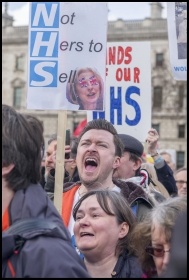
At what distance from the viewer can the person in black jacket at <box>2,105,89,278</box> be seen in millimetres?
2619

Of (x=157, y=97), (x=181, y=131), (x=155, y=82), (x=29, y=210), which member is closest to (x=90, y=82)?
(x=29, y=210)

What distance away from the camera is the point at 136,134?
276 inches

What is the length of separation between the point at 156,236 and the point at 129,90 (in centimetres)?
388

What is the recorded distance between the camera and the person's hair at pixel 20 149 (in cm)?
280

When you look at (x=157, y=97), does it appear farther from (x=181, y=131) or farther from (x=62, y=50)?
(x=62, y=50)

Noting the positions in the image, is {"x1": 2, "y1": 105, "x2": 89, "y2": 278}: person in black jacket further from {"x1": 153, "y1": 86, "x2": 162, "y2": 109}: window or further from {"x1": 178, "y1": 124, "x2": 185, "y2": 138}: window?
{"x1": 153, "y1": 86, "x2": 162, "y2": 109}: window

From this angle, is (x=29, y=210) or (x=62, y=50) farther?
(x=62, y=50)

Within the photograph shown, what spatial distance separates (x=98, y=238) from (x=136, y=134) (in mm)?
3343

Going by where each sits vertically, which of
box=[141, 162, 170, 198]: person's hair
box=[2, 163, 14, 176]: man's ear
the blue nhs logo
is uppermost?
the blue nhs logo

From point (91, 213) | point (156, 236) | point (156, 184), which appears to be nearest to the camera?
point (156, 236)

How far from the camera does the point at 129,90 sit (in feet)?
23.6

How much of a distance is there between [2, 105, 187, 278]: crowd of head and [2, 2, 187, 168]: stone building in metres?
54.5

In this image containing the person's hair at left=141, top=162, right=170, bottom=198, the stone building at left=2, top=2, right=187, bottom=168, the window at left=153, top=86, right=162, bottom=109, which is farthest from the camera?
the window at left=153, top=86, right=162, bottom=109

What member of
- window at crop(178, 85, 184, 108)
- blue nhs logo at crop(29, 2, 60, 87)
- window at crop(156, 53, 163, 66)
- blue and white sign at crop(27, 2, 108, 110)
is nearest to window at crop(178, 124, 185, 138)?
window at crop(178, 85, 184, 108)
